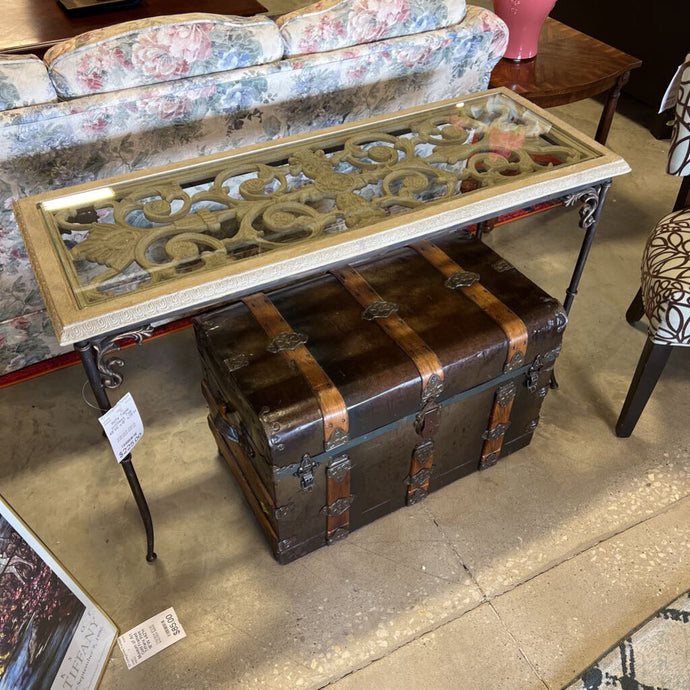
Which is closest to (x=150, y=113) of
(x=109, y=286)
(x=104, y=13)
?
(x=109, y=286)

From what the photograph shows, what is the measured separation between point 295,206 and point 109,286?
0.39 metres

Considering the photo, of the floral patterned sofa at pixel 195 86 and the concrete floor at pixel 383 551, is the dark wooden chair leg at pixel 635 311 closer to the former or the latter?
the concrete floor at pixel 383 551

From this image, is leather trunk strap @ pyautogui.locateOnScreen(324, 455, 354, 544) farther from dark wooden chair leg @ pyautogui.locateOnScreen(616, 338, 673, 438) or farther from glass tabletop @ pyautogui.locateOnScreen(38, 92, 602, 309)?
dark wooden chair leg @ pyautogui.locateOnScreen(616, 338, 673, 438)

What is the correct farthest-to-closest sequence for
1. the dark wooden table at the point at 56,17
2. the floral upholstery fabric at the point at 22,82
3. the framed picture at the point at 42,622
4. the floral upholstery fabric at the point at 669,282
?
the dark wooden table at the point at 56,17
the floral upholstery fabric at the point at 669,282
the floral upholstery fabric at the point at 22,82
the framed picture at the point at 42,622

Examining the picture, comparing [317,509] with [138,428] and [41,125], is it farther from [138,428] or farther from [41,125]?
[41,125]

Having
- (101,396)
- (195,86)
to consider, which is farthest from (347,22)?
(101,396)

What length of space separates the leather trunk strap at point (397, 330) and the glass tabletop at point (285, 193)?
23 cm

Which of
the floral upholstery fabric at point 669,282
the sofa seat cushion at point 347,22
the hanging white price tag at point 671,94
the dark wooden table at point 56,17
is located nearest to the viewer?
the floral upholstery fabric at point 669,282

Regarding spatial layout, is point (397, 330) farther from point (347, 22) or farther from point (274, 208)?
point (347, 22)

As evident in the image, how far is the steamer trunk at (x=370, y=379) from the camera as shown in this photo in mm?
1256

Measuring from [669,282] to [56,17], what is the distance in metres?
2.77

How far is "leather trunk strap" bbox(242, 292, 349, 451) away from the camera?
4.04ft

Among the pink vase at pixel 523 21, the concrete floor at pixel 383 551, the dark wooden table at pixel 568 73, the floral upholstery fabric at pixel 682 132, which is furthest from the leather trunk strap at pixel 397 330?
the pink vase at pixel 523 21

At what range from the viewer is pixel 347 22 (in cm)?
162
